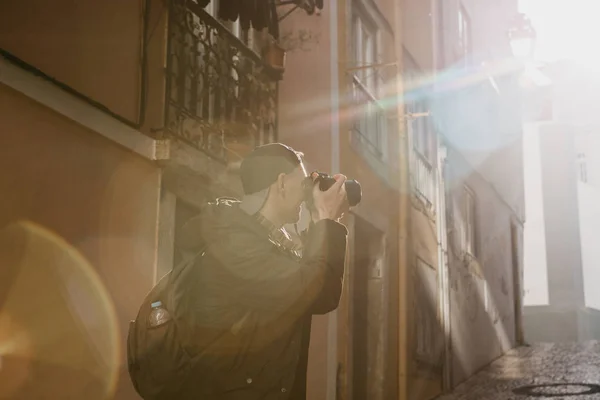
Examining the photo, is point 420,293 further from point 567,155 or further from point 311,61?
point 567,155

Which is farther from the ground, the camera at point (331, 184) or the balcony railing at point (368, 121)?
the balcony railing at point (368, 121)

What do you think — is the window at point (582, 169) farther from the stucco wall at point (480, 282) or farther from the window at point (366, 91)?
the window at point (366, 91)

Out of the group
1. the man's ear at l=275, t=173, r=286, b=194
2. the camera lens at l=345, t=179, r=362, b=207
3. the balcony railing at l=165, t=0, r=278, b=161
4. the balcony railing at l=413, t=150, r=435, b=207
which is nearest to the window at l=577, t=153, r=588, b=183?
the balcony railing at l=413, t=150, r=435, b=207

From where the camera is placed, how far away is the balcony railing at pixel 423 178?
11.6m

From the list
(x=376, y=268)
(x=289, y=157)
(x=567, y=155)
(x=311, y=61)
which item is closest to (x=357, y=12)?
(x=311, y=61)

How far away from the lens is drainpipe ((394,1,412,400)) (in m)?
9.45

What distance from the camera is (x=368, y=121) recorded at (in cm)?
988

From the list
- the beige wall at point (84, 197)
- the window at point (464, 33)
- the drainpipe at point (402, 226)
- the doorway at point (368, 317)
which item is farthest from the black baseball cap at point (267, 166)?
the window at point (464, 33)

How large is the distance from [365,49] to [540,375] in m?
6.69

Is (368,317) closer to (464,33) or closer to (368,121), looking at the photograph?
(368,121)

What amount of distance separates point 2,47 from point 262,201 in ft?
6.19

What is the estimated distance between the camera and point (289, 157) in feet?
9.38

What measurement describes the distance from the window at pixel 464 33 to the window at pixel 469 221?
291 cm

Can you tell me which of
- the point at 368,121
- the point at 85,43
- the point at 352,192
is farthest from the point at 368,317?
the point at 352,192
